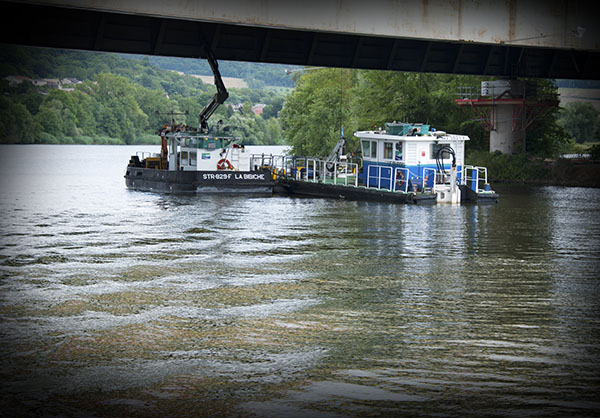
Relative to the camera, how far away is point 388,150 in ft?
135

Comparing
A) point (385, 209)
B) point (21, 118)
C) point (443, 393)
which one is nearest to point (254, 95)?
point (21, 118)

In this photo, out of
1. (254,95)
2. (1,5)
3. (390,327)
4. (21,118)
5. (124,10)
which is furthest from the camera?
(254,95)

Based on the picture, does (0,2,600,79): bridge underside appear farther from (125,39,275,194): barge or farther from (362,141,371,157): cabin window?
(125,39,275,194): barge

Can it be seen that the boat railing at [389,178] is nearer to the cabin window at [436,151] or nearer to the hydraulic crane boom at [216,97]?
the cabin window at [436,151]

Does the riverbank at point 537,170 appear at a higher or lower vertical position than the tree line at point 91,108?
lower

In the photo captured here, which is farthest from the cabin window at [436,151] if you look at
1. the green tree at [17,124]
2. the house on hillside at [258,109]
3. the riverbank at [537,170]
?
the house on hillside at [258,109]

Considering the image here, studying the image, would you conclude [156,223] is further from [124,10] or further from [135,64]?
[135,64]

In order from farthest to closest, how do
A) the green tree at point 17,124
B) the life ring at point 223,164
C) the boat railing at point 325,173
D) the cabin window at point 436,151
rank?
the green tree at point 17,124
the life ring at point 223,164
the boat railing at point 325,173
the cabin window at point 436,151

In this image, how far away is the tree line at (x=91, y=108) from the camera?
383 ft

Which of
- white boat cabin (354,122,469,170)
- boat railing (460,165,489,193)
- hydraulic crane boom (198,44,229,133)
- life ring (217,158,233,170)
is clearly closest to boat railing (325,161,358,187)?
white boat cabin (354,122,469,170)

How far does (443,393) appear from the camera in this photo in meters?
10.7

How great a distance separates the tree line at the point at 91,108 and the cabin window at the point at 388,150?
235 ft

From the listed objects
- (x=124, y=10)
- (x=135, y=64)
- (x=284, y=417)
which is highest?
(x=135, y=64)

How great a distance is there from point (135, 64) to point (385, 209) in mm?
123527
